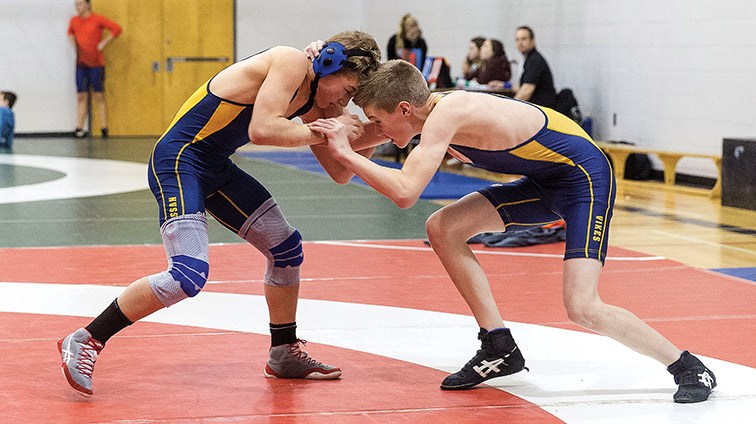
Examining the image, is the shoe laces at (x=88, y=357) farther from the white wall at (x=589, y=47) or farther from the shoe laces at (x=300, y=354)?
the white wall at (x=589, y=47)

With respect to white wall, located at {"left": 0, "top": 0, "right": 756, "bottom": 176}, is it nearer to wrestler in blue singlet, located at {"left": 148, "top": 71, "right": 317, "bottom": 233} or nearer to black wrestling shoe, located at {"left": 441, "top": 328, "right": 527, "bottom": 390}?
black wrestling shoe, located at {"left": 441, "top": 328, "right": 527, "bottom": 390}

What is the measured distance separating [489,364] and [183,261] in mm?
1122

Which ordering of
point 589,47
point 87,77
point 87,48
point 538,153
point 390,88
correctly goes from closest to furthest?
point 390,88 → point 538,153 → point 589,47 → point 87,48 → point 87,77

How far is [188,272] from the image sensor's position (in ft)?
12.3

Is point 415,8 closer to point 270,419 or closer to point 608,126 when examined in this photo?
point 608,126

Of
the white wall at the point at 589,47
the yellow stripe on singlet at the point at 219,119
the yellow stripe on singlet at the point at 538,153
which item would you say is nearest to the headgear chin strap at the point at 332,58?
the yellow stripe on singlet at the point at 219,119

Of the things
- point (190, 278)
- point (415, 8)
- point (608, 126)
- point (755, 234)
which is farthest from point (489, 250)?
point (415, 8)

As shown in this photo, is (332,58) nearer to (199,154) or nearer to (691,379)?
(199,154)

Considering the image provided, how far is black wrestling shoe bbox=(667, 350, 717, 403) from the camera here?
3.79m

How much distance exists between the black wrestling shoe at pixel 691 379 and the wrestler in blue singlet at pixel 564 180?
454 millimetres

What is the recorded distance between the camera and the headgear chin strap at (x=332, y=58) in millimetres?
3783

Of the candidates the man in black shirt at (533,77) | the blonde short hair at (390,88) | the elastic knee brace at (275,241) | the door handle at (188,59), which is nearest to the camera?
the blonde short hair at (390,88)

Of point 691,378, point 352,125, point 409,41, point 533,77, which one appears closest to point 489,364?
point 691,378

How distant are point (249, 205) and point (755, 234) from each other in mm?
4978
